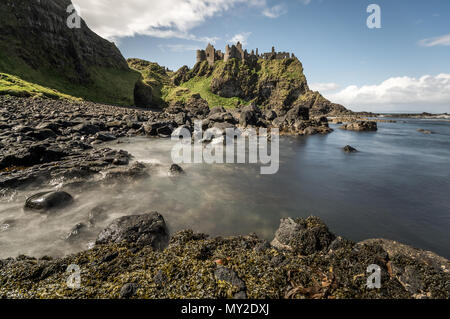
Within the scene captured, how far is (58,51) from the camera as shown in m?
72.1

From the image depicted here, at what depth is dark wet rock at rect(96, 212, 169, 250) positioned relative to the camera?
20.4 ft

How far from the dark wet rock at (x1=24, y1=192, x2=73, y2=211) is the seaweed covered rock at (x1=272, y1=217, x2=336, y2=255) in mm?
9249

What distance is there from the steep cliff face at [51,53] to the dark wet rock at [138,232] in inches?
2874

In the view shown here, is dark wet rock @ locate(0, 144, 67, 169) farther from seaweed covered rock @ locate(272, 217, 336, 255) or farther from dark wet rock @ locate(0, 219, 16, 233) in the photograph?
seaweed covered rock @ locate(272, 217, 336, 255)

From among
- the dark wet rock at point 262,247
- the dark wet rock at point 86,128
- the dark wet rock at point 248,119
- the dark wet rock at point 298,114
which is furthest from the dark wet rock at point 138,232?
the dark wet rock at point 298,114

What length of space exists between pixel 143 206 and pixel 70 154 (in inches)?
380

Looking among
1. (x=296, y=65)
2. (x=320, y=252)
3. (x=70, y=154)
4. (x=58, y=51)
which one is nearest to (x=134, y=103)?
(x=58, y=51)

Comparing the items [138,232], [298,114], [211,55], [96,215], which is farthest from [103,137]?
[211,55]

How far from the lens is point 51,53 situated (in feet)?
227

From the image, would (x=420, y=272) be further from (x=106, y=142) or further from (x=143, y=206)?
(x=106, y=142)

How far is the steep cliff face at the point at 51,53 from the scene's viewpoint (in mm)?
58312

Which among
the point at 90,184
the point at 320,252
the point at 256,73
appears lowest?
the point at 320,252

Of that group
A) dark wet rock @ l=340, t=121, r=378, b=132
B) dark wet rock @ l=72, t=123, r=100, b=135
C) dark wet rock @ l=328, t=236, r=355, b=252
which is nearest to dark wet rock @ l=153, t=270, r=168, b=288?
dark wet rock @ l=328, t=236, r=355, b=252

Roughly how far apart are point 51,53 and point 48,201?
90881 millimetres
